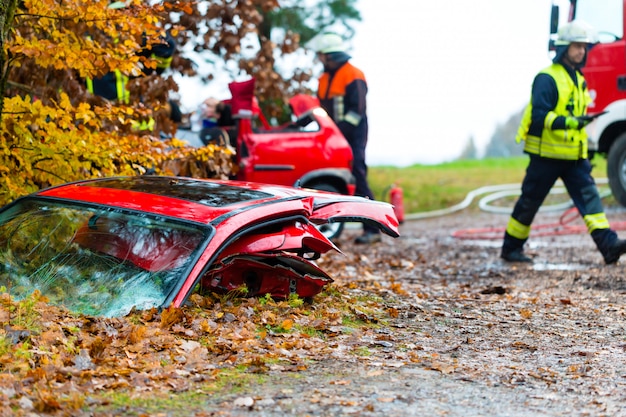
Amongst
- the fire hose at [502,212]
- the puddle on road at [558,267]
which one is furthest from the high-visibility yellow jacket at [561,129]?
the fire hose at [502,212]

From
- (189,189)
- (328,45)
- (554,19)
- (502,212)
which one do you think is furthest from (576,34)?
(502,212)

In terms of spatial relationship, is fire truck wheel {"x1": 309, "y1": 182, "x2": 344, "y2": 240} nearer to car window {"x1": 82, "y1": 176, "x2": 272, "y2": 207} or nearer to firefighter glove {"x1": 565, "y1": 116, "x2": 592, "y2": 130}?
firefighter glove {"x1": 565, "y1": 116, "x2": 592, "y2": 130}

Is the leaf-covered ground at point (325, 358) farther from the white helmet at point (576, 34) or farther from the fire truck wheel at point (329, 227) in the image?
the fire truck wheel at point (329, 227)

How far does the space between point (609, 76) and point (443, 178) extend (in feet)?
26.3

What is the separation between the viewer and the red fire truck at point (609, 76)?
13.6m

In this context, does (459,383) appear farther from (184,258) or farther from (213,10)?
(213,10)

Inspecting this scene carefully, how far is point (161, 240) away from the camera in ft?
18.4

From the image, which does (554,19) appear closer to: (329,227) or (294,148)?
(294,148)

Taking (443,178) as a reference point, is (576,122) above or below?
above

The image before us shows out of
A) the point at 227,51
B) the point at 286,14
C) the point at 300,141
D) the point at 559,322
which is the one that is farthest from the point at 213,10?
the point at 559,322

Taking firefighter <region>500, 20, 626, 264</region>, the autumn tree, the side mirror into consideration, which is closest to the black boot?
firefighter <region>500, 20, 626, 264</region>

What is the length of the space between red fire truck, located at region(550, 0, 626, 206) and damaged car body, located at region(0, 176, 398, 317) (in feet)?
26.1

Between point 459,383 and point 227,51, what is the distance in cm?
999

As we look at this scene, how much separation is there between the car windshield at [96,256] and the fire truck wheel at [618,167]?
9.46 meters
